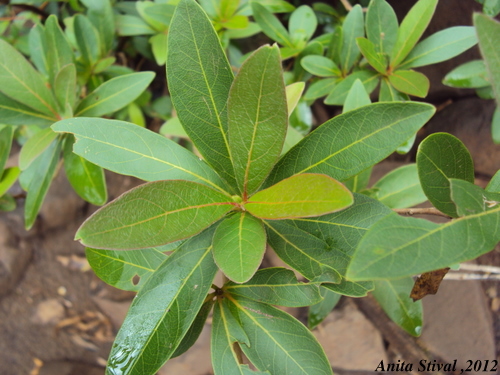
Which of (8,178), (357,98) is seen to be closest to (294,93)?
(357,98)

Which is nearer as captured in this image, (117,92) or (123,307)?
(117,92)

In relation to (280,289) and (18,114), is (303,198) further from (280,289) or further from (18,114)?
(18,114)

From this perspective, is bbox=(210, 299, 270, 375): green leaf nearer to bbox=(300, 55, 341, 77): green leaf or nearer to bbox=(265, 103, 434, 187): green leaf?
bbox=(265, 103, 434, 187): green leaf

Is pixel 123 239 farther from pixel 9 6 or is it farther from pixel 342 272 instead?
pixel 9 6

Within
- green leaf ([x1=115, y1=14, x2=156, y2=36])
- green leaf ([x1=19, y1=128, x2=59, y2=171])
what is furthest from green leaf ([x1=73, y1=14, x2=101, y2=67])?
green leaf ([x1=19, y1=128, x2=59, y2=171])

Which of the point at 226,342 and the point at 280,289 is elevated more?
the point at 280,289

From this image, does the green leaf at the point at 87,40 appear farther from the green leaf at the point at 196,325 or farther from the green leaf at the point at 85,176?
the green leaf at the point at 196,325

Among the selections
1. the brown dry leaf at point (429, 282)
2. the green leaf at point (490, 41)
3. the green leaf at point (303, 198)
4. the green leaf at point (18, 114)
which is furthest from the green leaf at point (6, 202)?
the green leaf at point (490, 41)
